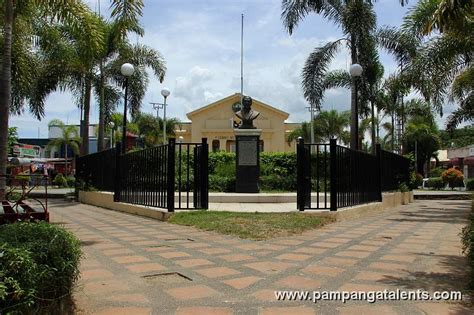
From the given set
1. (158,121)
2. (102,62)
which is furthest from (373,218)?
(158,121)

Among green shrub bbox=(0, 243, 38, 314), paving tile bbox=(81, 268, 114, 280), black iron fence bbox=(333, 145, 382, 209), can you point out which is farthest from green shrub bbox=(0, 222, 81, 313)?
black iron fence bbox=(333, 145, 382, 209)

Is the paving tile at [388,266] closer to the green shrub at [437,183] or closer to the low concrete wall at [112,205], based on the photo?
the low concrete wall at [112,205]

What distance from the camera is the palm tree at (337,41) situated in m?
17.1

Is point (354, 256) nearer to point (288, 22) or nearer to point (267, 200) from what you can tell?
point (267, 200)

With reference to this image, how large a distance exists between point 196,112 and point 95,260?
157ft

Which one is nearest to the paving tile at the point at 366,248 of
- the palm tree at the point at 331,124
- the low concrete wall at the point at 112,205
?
the low concrete wall at the point at 112,205

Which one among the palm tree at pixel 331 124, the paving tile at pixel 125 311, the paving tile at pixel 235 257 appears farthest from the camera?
the palm tree at pixel 331 124

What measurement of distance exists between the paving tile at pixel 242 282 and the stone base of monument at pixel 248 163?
9.35 metres

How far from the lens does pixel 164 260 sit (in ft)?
17.9

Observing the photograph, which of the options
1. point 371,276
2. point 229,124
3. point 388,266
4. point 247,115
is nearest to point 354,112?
point 247,115

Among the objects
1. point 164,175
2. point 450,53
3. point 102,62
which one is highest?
point 102,62

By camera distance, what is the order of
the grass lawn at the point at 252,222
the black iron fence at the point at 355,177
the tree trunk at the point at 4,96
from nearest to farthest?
the grass lawn at the point at 252,222 → the tree trunk at the point at 4,96 → the black iron fence at the point at 355,177

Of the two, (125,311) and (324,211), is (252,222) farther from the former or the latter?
(125,311)

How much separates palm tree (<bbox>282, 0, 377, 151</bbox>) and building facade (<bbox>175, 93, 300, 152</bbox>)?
32412mm
